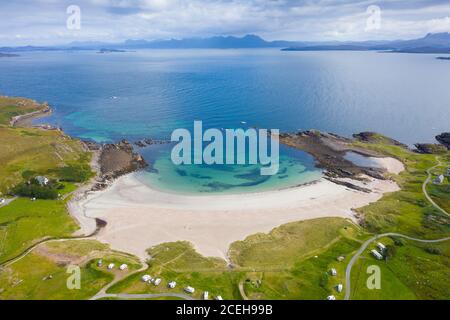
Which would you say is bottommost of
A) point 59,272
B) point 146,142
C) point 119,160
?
point 59,272

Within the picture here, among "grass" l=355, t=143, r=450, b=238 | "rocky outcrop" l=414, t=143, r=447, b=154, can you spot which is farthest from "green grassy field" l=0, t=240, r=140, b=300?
"rocky outcrop" l=414, t=143, r=447, b=154

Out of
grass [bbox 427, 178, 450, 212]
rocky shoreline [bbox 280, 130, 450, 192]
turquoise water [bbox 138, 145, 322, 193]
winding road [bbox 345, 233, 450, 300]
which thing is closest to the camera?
winding road [bbox 345, 233, 450, 300]

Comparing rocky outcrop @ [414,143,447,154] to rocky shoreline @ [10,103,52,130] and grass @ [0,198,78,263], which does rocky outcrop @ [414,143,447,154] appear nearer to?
grass @ [0,198,78,263]

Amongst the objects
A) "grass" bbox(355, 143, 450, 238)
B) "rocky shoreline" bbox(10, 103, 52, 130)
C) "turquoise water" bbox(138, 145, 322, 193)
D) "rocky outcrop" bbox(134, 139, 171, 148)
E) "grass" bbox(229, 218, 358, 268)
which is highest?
"rocky shoreline" bbox(10, 103, 52, 130)

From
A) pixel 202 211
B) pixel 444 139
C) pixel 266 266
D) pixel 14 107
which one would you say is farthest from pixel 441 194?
pixel 14 107

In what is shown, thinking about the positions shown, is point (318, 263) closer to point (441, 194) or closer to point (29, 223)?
point (441, 194)

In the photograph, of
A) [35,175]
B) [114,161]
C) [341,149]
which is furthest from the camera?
[341,149]

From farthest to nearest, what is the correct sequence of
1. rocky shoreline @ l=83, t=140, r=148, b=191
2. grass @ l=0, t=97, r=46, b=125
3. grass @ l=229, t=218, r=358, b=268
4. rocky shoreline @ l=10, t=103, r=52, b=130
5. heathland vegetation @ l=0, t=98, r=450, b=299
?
Answer: 1. grass @ l=0, t=97, r=46, b=125
2. rocky shoreline @ l=10, t=103, r=52, b=130
3. rocky shoreline @ l=83, t=140, r=148, b=191
4. grass @ l=229, t=218, r=358, b=268
5. heathland vegetation @ l=0, t=98, r=450, b=299

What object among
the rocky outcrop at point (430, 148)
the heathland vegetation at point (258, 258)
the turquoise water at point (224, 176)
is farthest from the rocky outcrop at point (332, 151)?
the rocky outcrop at point (430, 148)

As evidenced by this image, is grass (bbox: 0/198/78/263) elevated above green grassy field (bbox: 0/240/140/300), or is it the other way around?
grass (bbox: 0/198/78/263)

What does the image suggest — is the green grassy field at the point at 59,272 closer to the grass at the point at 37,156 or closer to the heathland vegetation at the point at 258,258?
the heathland vegetation at the point at 258,258
